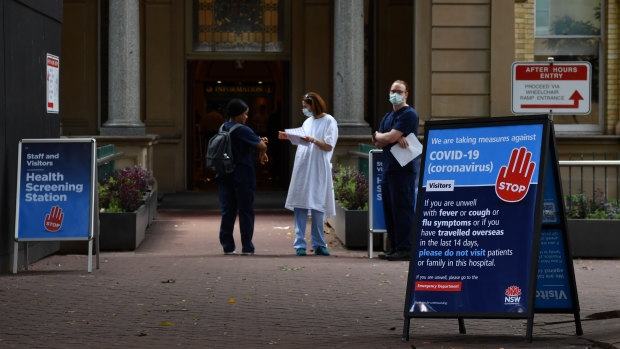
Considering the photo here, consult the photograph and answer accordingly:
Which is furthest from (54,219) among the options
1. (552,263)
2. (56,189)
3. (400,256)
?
(552,263)

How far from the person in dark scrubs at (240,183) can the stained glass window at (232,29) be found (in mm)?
9782

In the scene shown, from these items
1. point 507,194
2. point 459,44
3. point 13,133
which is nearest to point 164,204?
point 459,44

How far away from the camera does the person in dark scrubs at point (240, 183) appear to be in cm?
1293

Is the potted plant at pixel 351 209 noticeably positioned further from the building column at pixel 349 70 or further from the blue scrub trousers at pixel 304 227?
the building column at pixel 349 70

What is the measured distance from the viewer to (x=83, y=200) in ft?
37.0

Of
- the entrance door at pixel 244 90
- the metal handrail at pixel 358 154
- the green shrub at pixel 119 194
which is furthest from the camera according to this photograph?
the entrance door at pixel 244 90

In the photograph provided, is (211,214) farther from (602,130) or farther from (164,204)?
(602,130)

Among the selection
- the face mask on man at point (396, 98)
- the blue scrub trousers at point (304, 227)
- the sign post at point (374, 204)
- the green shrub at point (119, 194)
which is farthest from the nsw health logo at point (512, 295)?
the green shrub at point (119, 194)

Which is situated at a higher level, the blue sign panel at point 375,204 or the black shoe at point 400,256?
the blue sign panel at point 375,204

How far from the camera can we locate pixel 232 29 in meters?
22.7

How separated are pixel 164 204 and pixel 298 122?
3.78m

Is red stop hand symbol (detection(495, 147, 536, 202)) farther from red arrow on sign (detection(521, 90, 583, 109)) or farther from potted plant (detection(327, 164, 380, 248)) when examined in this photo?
potted plant (detection(327, 164, 380, 248))

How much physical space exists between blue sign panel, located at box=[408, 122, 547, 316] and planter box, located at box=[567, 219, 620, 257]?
5945 mm

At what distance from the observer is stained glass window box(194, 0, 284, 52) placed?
74.5ft
